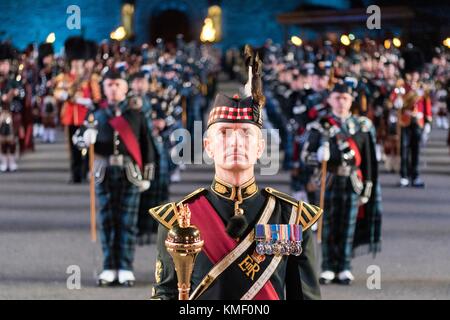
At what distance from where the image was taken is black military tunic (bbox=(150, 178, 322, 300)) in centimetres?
430

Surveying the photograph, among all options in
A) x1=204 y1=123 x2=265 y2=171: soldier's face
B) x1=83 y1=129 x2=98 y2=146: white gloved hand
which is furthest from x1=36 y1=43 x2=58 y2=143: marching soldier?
x1=204 y1=123 x2=265 y2=171: soldier's face

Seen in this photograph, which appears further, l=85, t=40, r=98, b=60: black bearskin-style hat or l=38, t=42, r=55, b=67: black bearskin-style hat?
l=38, t=42, r=55, b=67: black bearskin-style hat

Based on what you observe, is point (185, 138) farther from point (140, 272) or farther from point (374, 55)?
point (374, 55)

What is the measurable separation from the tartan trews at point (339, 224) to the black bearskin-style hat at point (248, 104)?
607cm

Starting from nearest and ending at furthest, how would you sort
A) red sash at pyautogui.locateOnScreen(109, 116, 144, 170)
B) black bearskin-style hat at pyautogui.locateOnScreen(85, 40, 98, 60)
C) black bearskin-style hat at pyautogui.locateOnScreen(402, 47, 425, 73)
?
red sash at pyautogui.locateOnScreen(109, 116, 144, 170) → black bearskin-style hat at pyautogui.locateOnScreen(85, 40, 98, 60) → black bearskin-style hat at pyautogui.locateOnScreen(402, 47, 425, 73)

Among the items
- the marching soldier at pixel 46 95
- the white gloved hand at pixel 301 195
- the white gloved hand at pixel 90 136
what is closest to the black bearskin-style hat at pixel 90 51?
the marching soldier at pixel 46 95

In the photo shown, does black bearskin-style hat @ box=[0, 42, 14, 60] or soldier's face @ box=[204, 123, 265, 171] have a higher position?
black bearskin-style hat @ box=[0, 42, 14, 60]

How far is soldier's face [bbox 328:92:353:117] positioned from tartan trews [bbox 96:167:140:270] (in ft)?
6.85

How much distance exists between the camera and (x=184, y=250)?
12.7 feet

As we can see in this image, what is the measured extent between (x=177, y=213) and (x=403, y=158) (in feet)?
47.8

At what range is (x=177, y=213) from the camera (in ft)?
14.4

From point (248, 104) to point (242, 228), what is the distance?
50 cm

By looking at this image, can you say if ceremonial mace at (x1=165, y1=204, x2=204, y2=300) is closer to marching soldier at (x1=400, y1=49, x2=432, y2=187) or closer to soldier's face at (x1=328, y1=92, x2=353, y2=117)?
soldier's face at (x1=328, y1=92, x2=353, y2=117)

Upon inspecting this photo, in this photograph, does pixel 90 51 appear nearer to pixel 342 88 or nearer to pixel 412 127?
pixel 412 127
